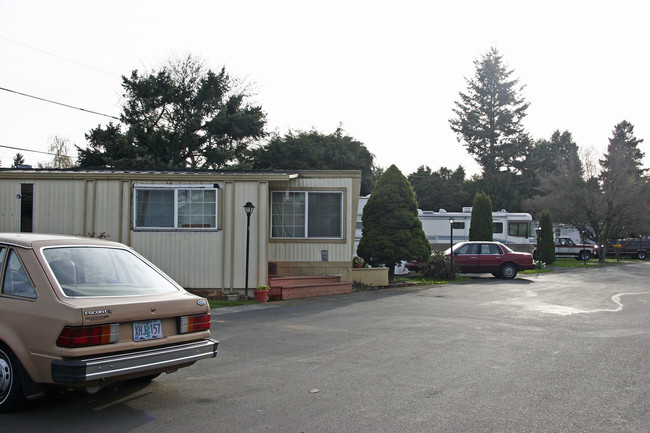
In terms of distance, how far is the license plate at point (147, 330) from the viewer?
5207 mm

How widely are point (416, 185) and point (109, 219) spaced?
4355 centimetres

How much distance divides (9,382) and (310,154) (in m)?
39.4

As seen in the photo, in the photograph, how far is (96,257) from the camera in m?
5.86

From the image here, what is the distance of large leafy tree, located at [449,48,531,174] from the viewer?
5919cm

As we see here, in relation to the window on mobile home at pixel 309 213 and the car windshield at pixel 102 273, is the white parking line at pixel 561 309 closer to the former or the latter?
the window on mobile home at pixel 309 213

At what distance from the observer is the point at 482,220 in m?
30.4

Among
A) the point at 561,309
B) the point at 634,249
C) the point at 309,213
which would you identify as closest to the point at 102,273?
the point at 309,213

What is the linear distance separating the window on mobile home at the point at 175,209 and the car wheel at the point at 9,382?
9728 mm

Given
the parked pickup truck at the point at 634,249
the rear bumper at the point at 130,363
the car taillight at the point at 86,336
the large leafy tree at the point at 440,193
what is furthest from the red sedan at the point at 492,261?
the large leafy tree at the point at 440,193

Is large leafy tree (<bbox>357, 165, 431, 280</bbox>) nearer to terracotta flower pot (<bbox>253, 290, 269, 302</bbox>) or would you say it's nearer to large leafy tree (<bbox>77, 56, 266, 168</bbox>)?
terracotta flower pot (<bbox>253, 290, 269, 302</bbox>)

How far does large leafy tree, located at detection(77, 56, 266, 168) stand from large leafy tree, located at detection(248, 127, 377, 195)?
8.11 ft

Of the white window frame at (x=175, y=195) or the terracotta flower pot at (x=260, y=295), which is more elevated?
the white window frame at (x=175, y=195)

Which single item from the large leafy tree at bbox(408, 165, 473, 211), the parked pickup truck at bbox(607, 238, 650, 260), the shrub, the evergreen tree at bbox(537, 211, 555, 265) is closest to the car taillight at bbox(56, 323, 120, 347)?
the shrub

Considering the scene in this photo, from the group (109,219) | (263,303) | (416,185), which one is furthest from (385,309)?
(416,185)
